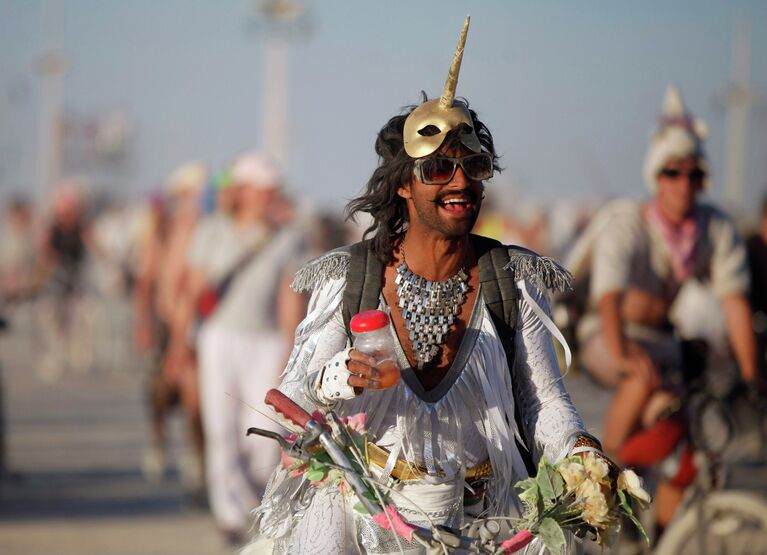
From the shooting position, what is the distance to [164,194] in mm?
14555

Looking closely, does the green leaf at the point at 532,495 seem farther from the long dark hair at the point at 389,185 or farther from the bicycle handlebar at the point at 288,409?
the long dark hair at the point at 389,185

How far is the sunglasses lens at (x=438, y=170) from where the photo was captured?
14.0 ft

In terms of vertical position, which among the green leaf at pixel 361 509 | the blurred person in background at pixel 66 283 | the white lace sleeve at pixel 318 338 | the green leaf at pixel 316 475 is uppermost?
the blurred person in background at pixel 66 283

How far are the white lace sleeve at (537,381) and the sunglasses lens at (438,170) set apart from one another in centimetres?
42

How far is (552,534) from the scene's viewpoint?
12.6 ft

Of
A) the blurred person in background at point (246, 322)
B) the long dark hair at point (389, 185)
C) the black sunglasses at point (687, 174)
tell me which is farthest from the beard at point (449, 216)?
the blurred person in background at point (246, 322)

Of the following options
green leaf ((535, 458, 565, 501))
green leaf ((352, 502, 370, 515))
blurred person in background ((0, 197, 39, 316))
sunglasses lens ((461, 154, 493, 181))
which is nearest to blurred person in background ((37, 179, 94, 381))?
blurred person in background ((0, 197, 39, 316))

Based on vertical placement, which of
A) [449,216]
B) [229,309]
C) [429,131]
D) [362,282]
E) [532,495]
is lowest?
[532,495]

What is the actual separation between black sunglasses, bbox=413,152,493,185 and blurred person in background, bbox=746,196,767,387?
162 inches

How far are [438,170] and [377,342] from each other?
652 mm

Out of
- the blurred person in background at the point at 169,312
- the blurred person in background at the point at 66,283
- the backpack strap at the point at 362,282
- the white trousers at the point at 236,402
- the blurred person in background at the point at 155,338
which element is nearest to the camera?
the backpack strap at the point at 362,282

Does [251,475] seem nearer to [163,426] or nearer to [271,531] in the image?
[163,426]

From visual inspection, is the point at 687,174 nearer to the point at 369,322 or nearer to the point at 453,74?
the point at 453,74

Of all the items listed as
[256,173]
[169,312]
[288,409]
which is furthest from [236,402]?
[288,409]
